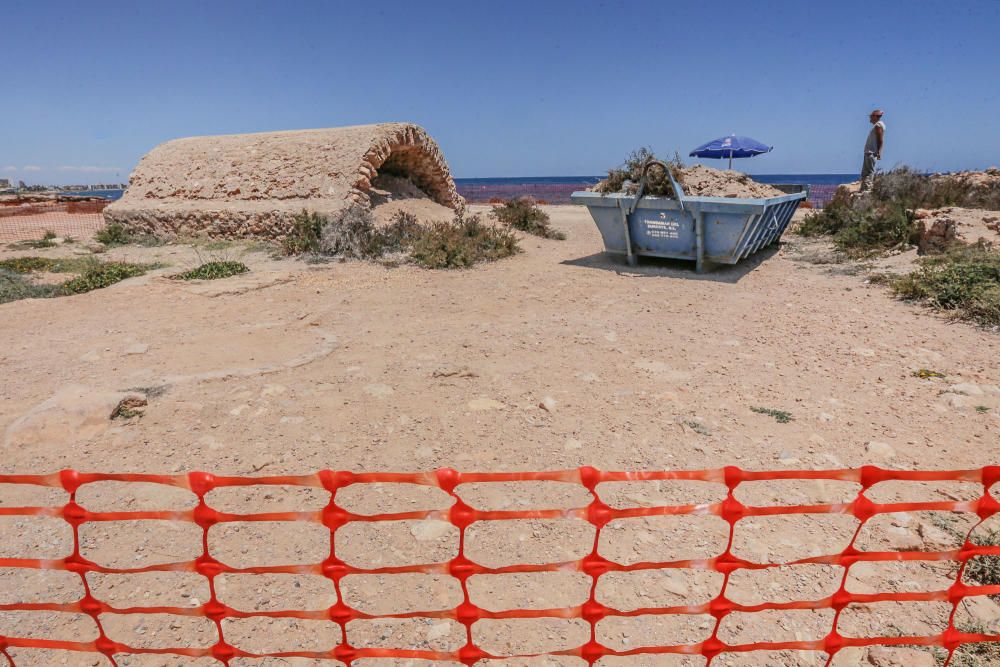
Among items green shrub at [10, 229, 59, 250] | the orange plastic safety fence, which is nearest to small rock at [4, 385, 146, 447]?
green shrub at [10, 229, 59, 250]

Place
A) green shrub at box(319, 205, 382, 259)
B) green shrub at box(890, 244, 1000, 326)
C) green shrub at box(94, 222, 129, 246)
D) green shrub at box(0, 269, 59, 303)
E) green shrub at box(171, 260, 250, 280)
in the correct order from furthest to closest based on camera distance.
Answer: green shrub at box(94, 222, 129, 246) → green shrub at box(319, 205, 382, 259) → green shrub at box(171, 260, 250, 280) → green shrub at box(0, 269, 59, 303) → green shrub at box(890, 244, 1000, 326)

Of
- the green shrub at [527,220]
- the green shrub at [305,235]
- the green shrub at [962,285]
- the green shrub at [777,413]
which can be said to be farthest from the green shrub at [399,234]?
the green shrub at [962,285]

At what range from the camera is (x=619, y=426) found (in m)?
3.39

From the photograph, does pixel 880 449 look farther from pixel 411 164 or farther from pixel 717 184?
pixel 411 164

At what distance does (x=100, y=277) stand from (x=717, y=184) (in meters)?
9.11

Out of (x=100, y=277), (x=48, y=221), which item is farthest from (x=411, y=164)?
(x=48, y=221)

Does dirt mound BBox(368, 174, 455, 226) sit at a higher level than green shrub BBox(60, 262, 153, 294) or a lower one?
higher

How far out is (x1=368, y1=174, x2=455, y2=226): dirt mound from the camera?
10.8 metres

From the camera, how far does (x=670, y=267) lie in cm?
814

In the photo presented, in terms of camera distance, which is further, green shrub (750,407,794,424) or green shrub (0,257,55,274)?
green shrub (0,257,55,274)

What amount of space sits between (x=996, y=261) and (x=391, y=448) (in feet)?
23.1

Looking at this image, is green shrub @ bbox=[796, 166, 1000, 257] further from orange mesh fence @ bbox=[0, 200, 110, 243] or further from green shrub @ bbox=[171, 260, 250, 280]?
orange mesh fence @ bbox=[0, 200, 110, 243]

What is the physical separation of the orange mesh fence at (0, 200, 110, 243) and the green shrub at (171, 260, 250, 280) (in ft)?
22.4

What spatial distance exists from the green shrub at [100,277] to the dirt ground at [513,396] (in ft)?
1.81
